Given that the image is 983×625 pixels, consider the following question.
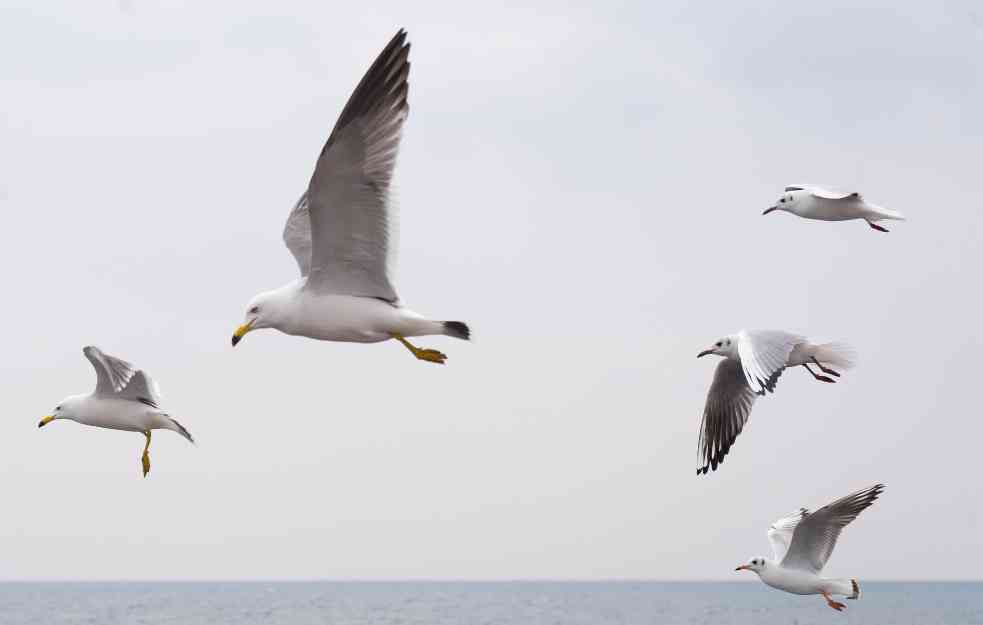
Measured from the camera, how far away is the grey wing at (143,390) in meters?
12.6

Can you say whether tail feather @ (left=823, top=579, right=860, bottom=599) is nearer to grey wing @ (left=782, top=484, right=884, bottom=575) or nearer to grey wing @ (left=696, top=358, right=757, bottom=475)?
→ grey wing @ (left=782, top=484, right=884, bottom=575)

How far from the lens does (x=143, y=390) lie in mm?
12789

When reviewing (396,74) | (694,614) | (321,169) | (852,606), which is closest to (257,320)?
(321,169)

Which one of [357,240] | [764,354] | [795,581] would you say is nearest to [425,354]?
[357,240]

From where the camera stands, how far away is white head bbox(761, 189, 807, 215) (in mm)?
12484

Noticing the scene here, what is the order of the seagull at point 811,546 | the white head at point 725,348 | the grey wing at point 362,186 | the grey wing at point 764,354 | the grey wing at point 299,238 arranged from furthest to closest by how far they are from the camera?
the seagull at point 811,546 < the white head at point 725,348 < the grey wing at point 764,354 < the grey wing at point 299,238 < the grey wing at point 362,186

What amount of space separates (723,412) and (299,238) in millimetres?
4785

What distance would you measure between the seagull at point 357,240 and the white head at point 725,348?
15.7 feet

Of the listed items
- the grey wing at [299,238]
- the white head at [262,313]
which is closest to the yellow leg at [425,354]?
the white head at [262,313]

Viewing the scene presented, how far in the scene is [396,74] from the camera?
316 inches

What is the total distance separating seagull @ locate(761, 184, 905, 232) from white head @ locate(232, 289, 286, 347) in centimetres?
559

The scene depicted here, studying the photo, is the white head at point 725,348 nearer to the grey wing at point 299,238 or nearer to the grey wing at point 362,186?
the grey wing at point 299,238

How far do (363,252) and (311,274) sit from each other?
36cm

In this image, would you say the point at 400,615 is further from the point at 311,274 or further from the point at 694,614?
the point at 311,274
